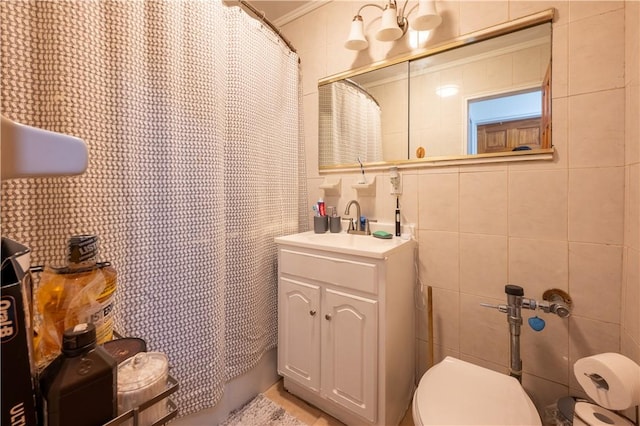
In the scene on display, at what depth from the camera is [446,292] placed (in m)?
1.35

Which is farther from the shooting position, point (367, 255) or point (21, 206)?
point (367, 255)

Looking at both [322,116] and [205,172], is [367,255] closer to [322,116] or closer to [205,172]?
[205,172]

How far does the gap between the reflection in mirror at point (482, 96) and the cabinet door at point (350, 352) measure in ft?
2.78

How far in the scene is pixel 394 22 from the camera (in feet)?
4.37

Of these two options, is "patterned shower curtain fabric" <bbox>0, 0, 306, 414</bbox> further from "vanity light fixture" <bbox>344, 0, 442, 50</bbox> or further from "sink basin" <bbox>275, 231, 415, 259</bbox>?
"vanity light fixture" <bbox>344, 0, 442, 50</bbox>

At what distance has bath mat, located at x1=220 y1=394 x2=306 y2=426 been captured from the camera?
127 cm

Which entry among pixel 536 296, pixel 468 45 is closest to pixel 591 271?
pixel 536 296

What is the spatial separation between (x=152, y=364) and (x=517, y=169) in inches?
56.0

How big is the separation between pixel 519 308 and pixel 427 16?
1.33 m

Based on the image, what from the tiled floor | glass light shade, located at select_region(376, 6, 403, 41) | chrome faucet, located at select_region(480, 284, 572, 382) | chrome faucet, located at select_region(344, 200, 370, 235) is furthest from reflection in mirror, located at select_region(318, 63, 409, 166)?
the tiled floor

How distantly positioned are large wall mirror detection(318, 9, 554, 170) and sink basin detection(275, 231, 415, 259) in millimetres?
438

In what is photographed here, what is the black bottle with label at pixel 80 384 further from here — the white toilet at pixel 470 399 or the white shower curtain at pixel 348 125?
the white shower curtain at pixel 348 125

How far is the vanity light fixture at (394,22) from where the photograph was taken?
4.03 ft

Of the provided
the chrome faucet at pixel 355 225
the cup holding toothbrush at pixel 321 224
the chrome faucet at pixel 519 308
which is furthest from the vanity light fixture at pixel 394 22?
the chrome faucet at pixel 519 308
